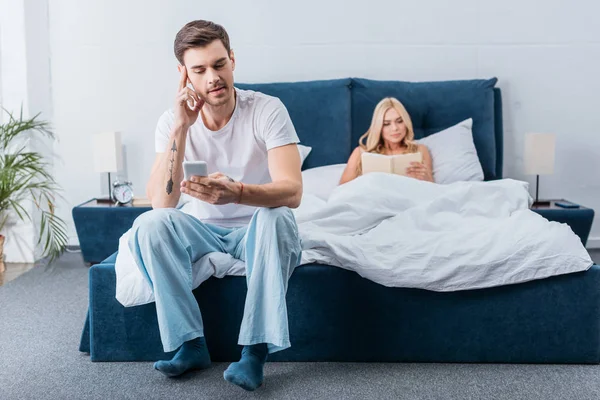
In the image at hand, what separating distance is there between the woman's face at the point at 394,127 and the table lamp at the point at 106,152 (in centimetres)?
150

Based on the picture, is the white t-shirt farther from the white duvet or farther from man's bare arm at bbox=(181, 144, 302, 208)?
the white duvet

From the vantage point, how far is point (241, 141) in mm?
2480

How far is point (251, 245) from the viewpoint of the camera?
2.29 meters

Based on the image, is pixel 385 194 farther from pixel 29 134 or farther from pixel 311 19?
pixel 29 134

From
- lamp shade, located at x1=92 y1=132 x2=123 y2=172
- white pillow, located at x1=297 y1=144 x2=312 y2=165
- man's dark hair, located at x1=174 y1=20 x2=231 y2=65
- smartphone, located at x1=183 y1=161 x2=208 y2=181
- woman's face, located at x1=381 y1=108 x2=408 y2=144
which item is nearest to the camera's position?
smartphone, located at x1=183 y1=161 x2=208 y2=181

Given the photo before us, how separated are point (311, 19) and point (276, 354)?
2418 mm

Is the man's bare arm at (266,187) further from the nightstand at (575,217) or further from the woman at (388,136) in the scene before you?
the nightstand at (575,217)

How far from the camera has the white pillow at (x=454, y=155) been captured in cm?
386

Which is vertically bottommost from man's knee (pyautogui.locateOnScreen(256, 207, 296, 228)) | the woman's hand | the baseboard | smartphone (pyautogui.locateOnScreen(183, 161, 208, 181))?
the baseboard

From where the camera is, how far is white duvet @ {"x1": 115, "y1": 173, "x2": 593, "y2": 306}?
96.0 inches

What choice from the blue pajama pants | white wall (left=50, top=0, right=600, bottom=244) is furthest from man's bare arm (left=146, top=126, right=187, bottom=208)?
white wall (left=50, top=0, right=600, bottom=244)

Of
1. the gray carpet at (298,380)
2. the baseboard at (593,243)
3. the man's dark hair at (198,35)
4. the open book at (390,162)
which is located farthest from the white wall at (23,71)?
the baseboard at (593,243)

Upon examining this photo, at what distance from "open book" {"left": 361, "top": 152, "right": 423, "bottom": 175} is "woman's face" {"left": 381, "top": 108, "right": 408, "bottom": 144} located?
203mm

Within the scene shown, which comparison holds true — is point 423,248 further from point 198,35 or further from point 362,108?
point 362,108
